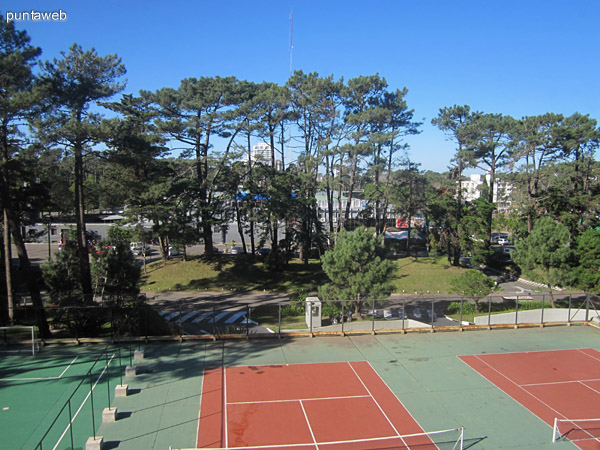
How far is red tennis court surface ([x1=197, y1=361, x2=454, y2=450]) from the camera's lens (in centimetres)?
1007

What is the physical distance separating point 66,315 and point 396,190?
29.4m

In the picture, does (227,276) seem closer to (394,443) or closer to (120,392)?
(120,392)

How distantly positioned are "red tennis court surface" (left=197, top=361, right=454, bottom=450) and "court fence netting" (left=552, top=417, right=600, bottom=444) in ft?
11.1

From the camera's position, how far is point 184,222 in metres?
30.8

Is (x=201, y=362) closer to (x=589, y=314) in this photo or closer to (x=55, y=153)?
(x=55, y=153)

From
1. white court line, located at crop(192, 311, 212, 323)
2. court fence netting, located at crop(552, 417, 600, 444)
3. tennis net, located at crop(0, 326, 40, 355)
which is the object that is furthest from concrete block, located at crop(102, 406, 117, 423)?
white court line, located at crop(192, 311, 212, 323)

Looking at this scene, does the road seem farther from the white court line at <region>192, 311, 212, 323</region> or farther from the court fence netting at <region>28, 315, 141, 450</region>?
the court fence netting at <region>28, 315, 141, 450</region>

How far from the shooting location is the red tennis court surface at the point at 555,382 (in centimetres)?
1116

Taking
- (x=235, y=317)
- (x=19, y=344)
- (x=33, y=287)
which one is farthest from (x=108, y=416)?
(x=235, y=317)

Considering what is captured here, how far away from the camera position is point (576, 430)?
10.7 metres

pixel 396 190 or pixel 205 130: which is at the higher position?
pixel 205 130

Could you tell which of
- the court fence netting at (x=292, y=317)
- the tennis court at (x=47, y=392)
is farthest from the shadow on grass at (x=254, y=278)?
the tennis court at (x=47, y=392)

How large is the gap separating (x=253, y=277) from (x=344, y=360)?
2029cm

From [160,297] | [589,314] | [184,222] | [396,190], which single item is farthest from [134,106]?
[589,314]
